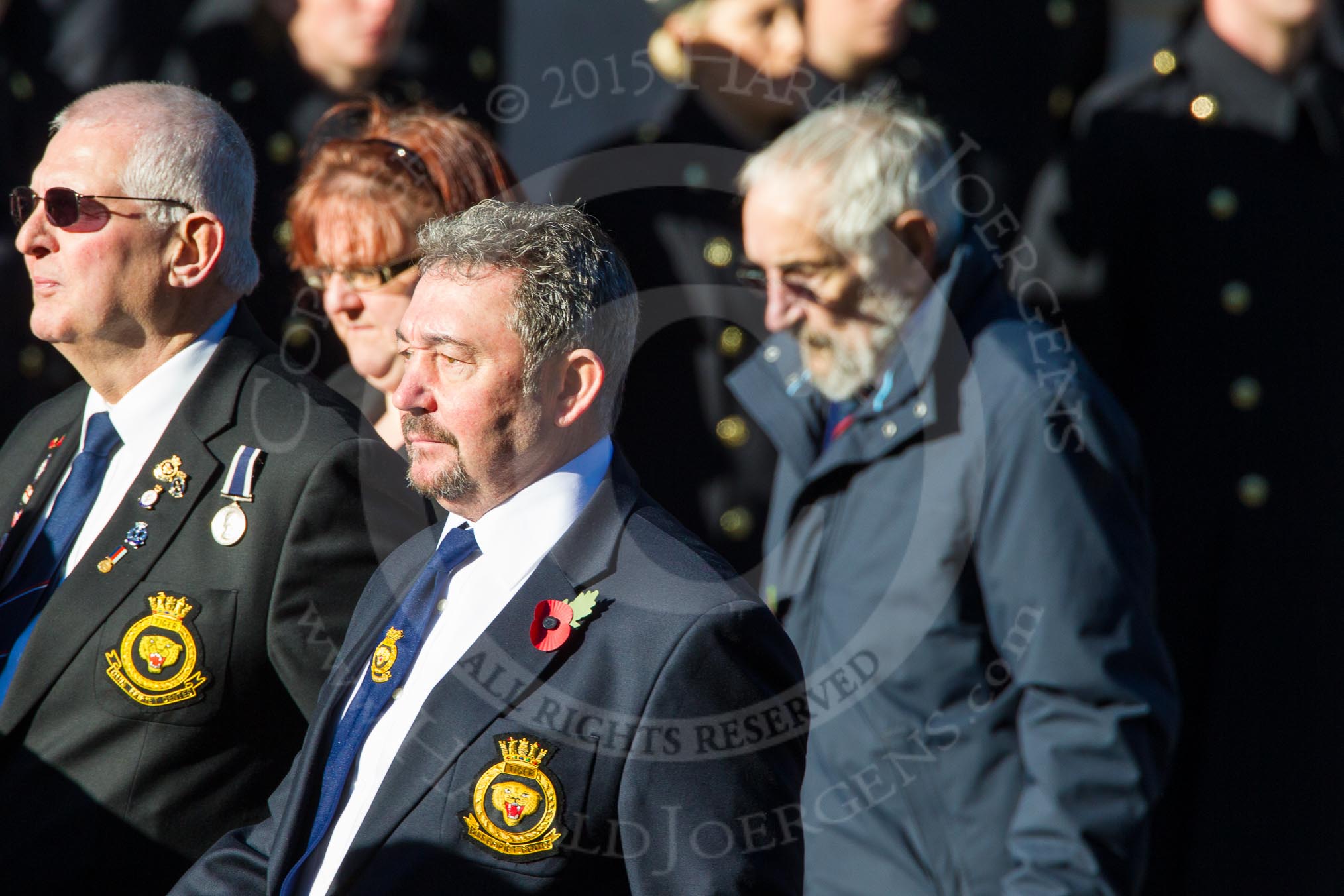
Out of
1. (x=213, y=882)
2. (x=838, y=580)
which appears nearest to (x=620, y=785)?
(x=213, y=882)

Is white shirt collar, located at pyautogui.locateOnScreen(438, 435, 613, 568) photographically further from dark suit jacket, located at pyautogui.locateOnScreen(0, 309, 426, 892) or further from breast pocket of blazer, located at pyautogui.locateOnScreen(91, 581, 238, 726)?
breast pocket of blazer, located at pyautogui.locateOnScreen(91, 581, 238, 726)

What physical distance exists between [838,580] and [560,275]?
119 centimetres

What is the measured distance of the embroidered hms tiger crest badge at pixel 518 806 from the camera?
1952 mm

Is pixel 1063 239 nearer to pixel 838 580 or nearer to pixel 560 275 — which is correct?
pixel 838 580

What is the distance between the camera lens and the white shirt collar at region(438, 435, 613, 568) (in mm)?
2176

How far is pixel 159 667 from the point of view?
2.43 meters

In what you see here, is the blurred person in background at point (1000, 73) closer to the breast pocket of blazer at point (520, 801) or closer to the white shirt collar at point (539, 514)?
the white shirt collar at point (539, 514)

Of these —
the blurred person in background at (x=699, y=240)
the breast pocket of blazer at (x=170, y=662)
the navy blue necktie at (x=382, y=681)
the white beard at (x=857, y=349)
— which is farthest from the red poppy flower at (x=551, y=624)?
the blurred person in background at (x=699, y=240)

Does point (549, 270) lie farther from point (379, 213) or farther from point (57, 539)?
point (57, 539)

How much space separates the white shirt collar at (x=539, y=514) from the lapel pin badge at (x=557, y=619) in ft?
0.38

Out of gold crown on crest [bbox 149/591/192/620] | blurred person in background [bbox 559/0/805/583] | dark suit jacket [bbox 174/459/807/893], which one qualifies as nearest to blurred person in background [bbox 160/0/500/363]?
blurred person in background [bbox 559/0/805/583]

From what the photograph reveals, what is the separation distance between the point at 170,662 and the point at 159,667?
2 cm

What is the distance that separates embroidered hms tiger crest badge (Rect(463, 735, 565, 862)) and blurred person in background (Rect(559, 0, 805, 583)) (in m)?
1.69

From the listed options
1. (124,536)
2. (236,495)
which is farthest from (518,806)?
(124,536)
